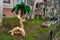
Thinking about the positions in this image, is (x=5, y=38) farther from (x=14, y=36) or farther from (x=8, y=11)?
(x=8, y=11)

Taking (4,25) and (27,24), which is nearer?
(4,25)

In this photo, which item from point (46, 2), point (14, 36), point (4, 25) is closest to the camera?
point (14, 36)

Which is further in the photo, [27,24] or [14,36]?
[27,24]

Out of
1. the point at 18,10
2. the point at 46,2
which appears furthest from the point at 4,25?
the point at 46,2

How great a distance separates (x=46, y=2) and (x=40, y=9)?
158 inches

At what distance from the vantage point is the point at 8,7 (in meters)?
21.8

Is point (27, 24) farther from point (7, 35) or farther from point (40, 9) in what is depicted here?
point (40, 9)

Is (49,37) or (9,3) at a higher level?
(9,3)

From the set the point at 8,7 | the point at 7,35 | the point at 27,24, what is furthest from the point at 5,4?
the point at 7,35

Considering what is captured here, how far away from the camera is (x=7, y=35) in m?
13.9

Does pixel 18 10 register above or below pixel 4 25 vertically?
above

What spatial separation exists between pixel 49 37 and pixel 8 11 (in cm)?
842

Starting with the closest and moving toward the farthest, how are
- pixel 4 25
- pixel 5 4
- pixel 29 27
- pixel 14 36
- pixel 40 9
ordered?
1. pixel 14 36
2. pixel 4 25
3. pixel 29 27
4. pixel 5 4
5. pixel 40 9

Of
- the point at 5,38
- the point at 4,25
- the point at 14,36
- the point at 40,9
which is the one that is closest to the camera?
the point at 5,38
